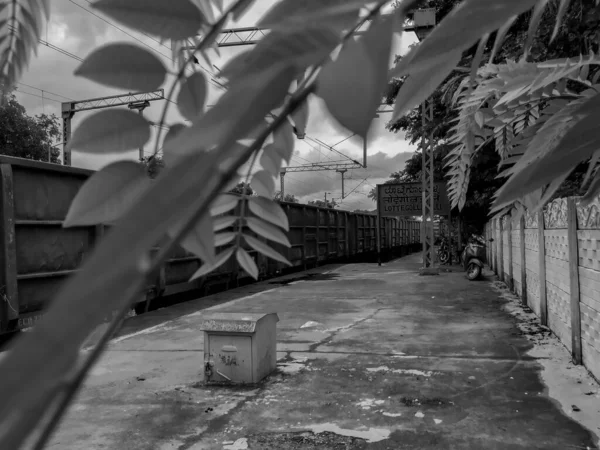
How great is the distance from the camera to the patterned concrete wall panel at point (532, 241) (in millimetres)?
6461

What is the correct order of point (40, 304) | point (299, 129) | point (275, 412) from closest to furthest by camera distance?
point (299, 129), point (275, 412), point (40, 304)

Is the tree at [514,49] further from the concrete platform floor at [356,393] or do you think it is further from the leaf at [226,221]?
the concrete platform floor at [356,393]

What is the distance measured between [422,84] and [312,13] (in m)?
0.11

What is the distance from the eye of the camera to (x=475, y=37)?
0.23 m

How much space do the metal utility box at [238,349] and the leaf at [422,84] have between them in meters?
3.59

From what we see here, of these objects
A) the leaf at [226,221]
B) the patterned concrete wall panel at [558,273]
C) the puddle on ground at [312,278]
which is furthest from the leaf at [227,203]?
the puddle on ground at [312,278]

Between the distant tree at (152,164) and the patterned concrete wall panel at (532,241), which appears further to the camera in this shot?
the patterned concrete wall panel at (532,241)

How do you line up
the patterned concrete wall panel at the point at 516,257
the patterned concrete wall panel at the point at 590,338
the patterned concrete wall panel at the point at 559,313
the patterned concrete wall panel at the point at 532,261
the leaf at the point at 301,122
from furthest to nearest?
the patterned concrete wall panel at the point at 516,257
the patterned concrete wall panel at the point at 532,261
the patterned concrete wall panel at the point at 559,313
the patterned concrete wall panel at the point at 590,338
the leaf at the point at 301,122

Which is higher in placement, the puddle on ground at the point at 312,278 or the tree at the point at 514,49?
the tree at the point at 514,49

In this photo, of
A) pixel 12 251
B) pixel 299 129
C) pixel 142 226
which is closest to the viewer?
pixel 142 226

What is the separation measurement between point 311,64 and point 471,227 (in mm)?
18343

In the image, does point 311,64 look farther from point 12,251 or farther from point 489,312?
point 489,312

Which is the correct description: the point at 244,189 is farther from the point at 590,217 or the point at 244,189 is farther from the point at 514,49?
the point at 590,217

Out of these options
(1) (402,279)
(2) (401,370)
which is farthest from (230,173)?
(1) (402,279)
